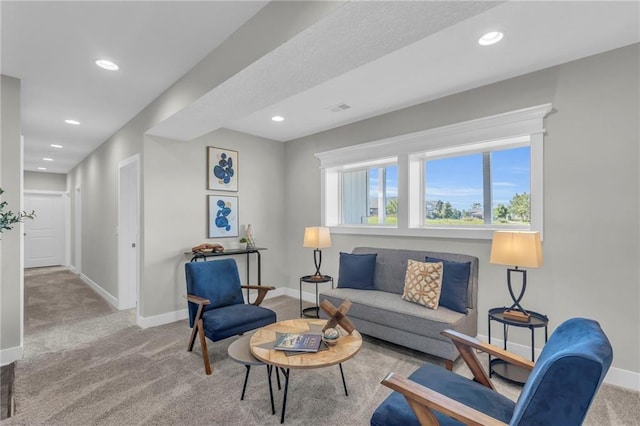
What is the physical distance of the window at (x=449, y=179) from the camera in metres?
3.01

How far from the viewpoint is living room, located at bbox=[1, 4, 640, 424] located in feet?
8.05

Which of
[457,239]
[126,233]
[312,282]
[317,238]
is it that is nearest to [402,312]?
[457,239]

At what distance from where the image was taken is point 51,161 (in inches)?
281

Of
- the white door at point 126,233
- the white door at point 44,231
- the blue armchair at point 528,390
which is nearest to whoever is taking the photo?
the blue armchair at point 528,390

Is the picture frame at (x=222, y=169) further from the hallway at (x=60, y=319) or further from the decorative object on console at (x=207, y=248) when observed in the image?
the hallway at (x=60, y=319)

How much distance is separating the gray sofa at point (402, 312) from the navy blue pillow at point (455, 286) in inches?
2.6

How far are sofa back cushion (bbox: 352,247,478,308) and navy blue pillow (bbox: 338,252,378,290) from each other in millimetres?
66

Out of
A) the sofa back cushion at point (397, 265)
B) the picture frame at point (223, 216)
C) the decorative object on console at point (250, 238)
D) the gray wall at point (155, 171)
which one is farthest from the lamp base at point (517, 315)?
the picture frame at point (223, 216)

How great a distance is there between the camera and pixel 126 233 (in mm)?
4637

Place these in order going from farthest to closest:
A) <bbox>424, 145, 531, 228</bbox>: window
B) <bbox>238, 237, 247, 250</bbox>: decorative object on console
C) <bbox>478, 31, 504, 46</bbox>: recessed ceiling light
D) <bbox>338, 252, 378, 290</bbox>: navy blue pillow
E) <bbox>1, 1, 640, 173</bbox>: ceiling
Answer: <bbox>238, 237, 247, 250</bbox>: decorative object on console
<bbox>338, 252, 378, 290</bbox>: navy blue pillow
<bbox>424, 145, 531, 228</bbox>: window
<bbox>478, 31, 504, 46</bbox>: recessed ceiling light
<bbox>1, 1, 640, 173</bbox>: ceiling

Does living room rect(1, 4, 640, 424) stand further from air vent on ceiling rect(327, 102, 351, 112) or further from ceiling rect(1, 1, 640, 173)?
air vent on ceiling rect(327, 102, 351, 112)

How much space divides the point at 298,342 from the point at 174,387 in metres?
1.13

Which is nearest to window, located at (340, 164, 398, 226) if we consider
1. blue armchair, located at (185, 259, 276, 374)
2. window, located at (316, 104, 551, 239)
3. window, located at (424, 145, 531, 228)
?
→ window, located at (316, 104, 551, 239)

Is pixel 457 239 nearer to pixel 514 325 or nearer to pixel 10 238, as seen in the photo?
pixel 514 325
